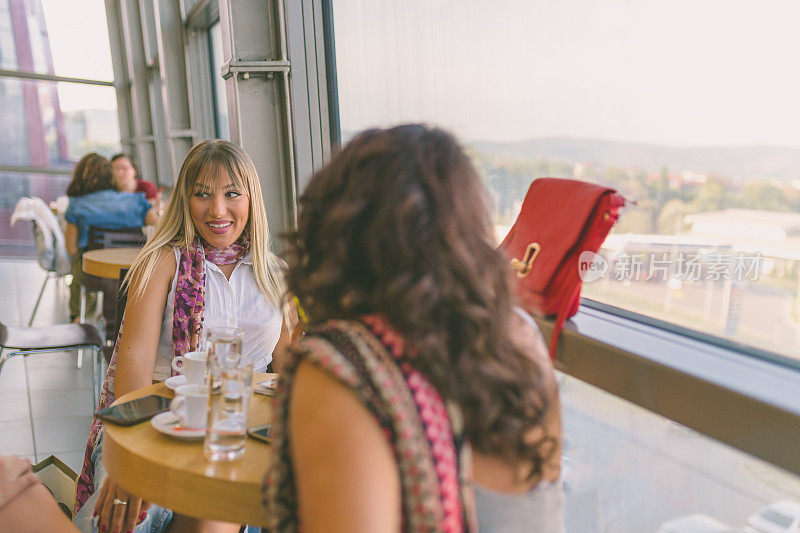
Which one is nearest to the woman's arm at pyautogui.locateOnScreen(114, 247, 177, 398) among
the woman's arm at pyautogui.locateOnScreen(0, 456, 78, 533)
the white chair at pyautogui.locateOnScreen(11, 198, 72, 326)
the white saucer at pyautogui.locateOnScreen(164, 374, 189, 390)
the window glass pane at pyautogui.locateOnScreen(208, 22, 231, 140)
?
the white saucer at pyautogui.locateOnScreen(164, 374, 189, 390)

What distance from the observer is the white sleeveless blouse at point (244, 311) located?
1.99 metres

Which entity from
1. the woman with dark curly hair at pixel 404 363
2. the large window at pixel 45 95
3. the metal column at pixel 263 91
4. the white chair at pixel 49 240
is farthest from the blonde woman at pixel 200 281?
the large window at pixel 45 95

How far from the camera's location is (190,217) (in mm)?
2033

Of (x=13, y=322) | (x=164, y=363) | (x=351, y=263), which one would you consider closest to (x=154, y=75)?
(x=13, y=322)

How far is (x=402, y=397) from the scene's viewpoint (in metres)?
0.76

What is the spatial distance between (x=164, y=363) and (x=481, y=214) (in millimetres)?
1381

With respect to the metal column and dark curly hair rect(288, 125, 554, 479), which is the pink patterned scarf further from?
the metal column

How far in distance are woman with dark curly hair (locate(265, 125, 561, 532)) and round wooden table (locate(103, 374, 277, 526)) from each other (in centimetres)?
29

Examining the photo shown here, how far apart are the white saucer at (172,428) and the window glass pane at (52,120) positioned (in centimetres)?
949

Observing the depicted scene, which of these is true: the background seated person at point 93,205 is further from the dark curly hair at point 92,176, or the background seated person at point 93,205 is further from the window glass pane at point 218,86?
the window glass pane at point 218,86

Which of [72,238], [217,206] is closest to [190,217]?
[217,206]

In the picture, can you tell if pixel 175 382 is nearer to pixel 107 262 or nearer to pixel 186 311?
pixel 186 311

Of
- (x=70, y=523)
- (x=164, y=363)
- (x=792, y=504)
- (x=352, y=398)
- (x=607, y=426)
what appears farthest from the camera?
(x=164, y=363)

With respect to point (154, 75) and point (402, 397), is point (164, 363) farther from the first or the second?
point (154, 75)
